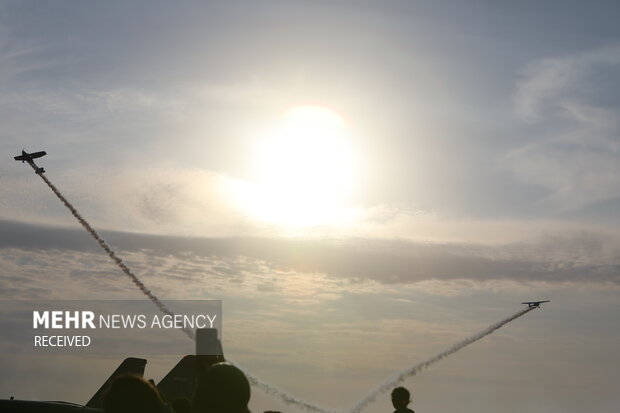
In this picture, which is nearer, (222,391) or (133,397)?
(222,391)

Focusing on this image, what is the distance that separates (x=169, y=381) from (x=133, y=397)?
6268 cm

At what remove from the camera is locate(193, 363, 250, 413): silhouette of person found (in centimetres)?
638

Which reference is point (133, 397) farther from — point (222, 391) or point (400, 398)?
point (400, 398)

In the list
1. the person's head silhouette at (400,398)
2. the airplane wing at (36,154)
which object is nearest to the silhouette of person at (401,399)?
the person's head silhouette at (400,398)

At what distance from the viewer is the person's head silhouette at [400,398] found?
19156 millimetres

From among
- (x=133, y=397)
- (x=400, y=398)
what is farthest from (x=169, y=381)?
(x=133, y=397)

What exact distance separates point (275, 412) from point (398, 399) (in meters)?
12.3

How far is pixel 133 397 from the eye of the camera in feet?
21.2

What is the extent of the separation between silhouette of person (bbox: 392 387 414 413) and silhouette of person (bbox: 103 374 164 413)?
1363 cm

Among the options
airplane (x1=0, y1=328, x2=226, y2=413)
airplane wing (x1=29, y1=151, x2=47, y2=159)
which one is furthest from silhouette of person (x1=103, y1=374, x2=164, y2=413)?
airplane wing (x1=29, y1=151, x2=47, y2=159)

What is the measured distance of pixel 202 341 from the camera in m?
10.4

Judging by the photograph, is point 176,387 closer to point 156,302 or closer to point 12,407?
point 12,407

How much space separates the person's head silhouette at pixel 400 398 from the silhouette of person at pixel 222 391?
1344 centimetres

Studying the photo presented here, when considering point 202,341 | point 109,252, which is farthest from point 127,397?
point 109,252
